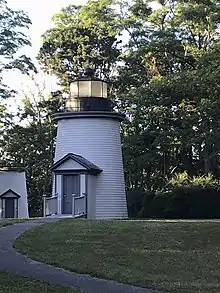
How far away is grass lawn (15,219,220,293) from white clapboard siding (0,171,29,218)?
64.0ft

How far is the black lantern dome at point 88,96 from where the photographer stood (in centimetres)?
3009

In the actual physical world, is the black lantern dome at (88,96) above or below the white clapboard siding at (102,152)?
above

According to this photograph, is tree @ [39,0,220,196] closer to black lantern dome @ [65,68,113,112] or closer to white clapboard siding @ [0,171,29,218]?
black lantern dome @ [65,68,113,112]

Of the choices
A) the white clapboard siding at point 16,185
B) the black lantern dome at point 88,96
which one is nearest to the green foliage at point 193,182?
the black lantern dome at point 88,96

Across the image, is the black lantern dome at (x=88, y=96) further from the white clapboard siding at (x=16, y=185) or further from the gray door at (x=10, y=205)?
the gray door at (x=10, y=205)

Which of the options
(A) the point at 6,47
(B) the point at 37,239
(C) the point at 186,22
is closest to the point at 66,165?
(A) the point at 6,47

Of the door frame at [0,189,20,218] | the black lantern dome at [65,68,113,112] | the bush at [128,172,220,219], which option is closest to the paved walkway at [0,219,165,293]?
the black lantern dome at [65,68,113,112]

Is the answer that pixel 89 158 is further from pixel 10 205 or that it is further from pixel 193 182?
pixel 10 205

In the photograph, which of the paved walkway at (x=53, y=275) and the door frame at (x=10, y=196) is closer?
the paved walkway at (x=53, y=275)

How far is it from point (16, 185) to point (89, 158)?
931 centimetres

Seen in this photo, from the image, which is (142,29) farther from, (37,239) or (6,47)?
(37,239)

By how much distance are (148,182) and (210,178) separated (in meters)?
6.37

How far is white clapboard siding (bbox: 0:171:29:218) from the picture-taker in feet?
122

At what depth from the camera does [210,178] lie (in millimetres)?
32688
